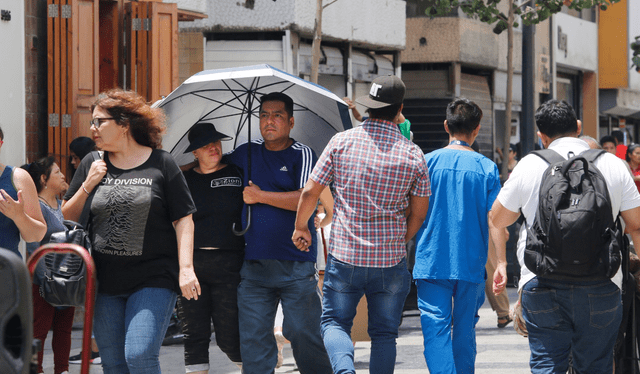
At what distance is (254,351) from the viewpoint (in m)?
5.79

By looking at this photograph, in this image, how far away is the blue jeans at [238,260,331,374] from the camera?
5781 mm

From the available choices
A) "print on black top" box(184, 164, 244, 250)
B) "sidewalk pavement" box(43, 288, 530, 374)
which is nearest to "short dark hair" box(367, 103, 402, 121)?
"print on black top" box(184, 164, 244, 250)

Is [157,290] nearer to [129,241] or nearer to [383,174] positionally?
[129,241]

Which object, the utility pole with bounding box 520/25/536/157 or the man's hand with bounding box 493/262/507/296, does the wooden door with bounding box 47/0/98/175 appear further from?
the utility pole with bounding box 520/25/536/157

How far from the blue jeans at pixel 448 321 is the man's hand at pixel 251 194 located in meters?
1.15

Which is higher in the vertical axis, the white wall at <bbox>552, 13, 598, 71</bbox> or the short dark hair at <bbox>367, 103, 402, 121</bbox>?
the white wall at <bbox>552, 13, 598, 71</bbox>

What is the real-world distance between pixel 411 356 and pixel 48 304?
3.22m

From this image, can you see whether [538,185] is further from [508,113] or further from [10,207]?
[508,113]

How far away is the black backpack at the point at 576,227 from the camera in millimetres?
4844

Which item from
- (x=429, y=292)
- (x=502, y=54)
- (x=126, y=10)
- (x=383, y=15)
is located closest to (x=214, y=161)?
(x=429, y=292)

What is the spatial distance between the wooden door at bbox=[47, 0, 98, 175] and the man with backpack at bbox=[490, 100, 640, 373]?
6435 millimetres

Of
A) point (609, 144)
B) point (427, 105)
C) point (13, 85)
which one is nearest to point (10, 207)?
point (13, 85)

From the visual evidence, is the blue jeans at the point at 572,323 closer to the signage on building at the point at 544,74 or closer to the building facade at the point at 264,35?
the building facade at the point at 264,35

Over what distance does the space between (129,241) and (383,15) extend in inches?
556
